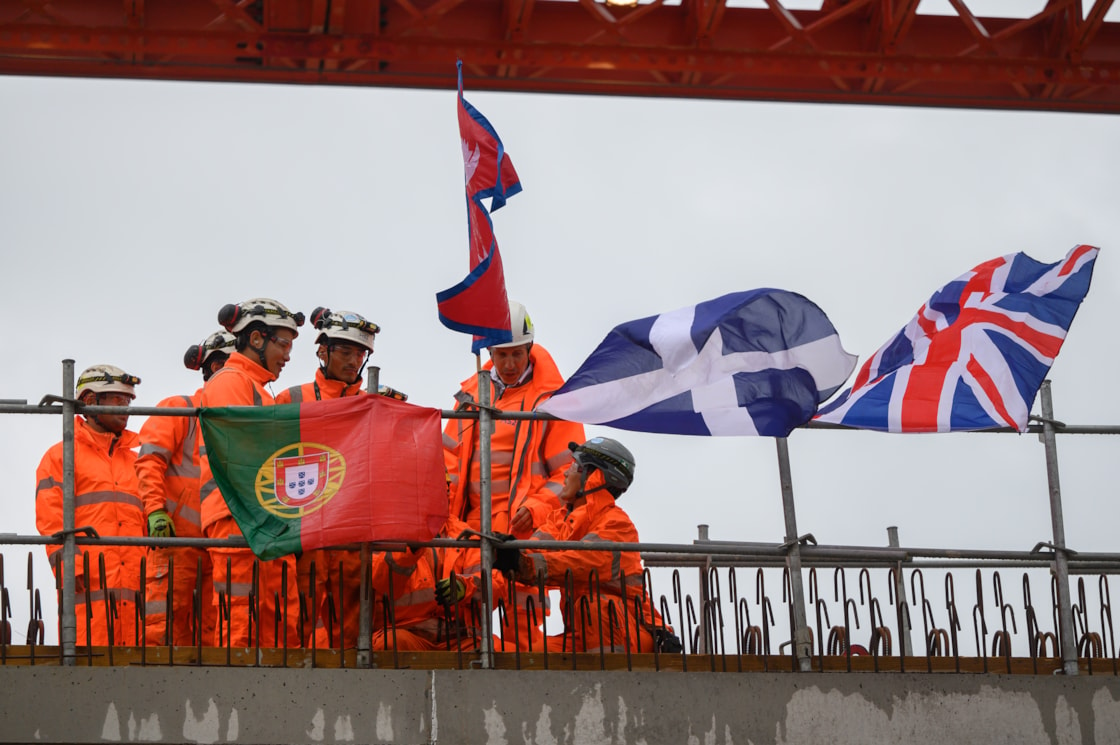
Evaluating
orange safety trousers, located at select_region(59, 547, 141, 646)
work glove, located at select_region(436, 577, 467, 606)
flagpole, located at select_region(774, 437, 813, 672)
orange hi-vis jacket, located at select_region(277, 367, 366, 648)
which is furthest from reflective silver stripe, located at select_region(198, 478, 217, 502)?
flagpole, located at select_region(774, 437, 813, 672)

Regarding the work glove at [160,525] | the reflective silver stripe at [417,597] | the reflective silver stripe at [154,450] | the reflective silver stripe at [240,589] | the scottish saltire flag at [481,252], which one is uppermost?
the scottish saltire flag at [481,252]

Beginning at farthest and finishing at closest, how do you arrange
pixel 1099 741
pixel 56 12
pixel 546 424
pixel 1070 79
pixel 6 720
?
pixel 1070 79
pixel 56 12
pixel 546 424
pixel 1099 741
pixel 6 720

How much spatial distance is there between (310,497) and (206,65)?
19.2ft

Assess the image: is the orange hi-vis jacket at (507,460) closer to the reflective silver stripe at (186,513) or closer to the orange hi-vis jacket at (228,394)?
the orange hi-vis jacket at (228,394)

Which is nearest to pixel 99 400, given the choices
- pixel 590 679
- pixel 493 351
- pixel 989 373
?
pixel 493 351

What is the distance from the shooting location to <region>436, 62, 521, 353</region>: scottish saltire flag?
10.8m

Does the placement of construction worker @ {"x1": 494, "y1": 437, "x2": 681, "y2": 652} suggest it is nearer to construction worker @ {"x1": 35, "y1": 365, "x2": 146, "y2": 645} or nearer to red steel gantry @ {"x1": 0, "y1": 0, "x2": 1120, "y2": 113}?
construction worker @ {"x1": 35, "y1": 365, "x2": 146, "y2": 645}

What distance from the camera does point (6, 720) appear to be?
30.6 feet

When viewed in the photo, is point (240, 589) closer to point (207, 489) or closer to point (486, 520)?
point (207, 489)

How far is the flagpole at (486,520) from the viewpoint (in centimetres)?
995

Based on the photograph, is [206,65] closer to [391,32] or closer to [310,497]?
[391,32]

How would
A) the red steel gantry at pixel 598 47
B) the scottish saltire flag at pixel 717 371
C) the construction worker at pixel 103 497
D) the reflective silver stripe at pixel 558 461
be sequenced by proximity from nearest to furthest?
the scottish saltire flag at pixel 717 371 < the construction worker at pixel 103 497 < the reflective silver stripe at pixel 558 461 < the red steel gantry at pixel 598 47

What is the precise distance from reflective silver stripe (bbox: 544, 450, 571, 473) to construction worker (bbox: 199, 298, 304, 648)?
1769 millimetres

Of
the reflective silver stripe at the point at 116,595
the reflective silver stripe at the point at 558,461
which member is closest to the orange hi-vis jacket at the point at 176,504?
the reflective silver stripe at the point at 116,595
